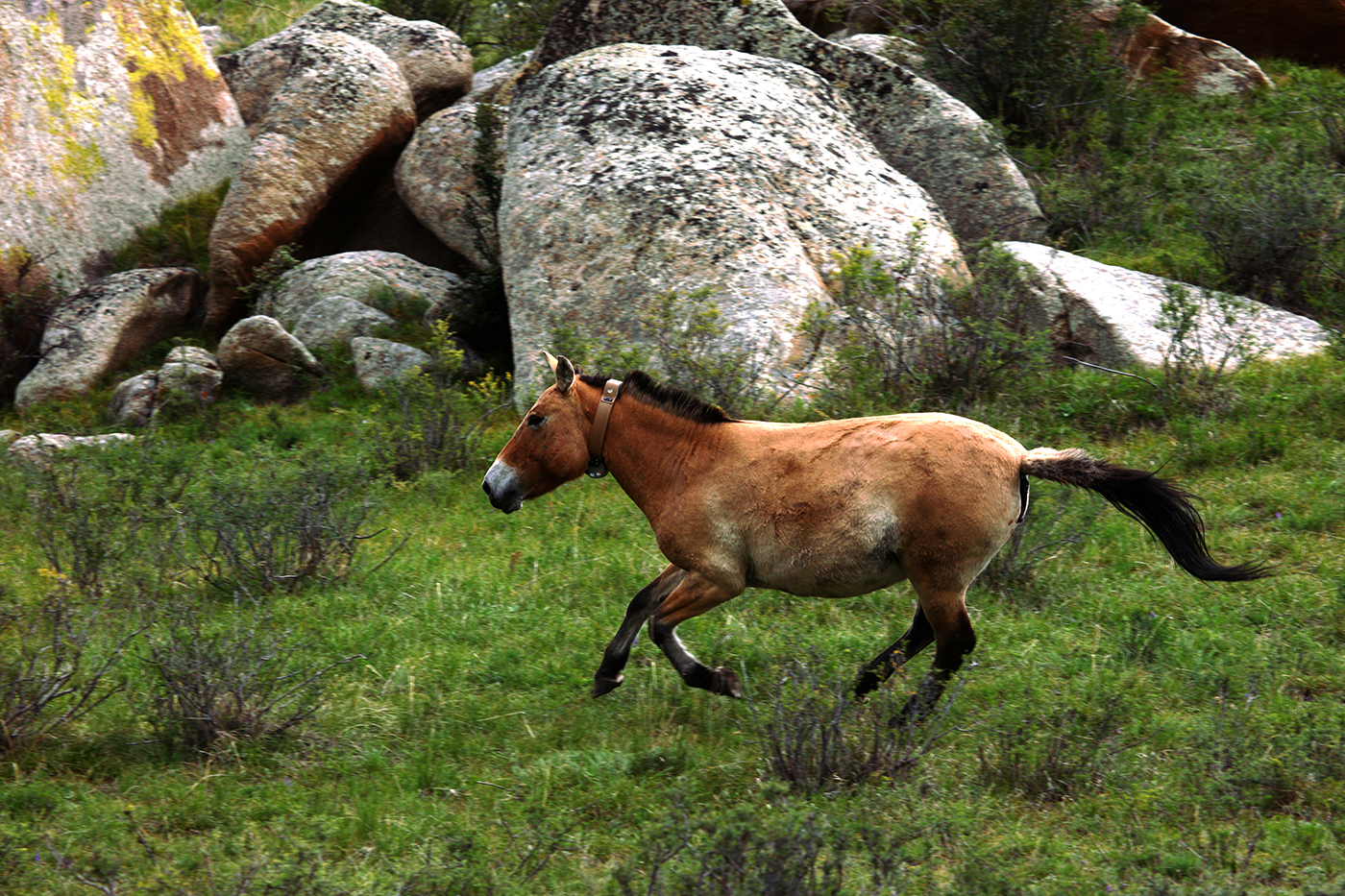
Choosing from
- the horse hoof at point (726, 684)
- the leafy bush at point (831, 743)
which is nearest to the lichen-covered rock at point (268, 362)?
the horse hoof at point (726, 684)

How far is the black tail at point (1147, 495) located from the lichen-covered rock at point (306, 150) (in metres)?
8.90

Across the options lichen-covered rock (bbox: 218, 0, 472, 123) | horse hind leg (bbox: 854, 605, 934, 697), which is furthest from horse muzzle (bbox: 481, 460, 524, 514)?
lichen-covered rock (bbox: 218, 0, 472, 123)

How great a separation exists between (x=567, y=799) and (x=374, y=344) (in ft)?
21.5

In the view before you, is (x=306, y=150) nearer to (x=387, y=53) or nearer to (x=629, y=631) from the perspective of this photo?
(x=387, y=53)

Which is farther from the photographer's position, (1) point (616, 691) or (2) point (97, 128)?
(2) point (97, 128)

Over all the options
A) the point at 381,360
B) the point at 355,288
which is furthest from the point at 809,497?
the point at 355,288

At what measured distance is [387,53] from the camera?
545 inches

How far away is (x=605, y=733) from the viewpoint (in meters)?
5.30

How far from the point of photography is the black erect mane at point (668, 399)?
5.59 meters

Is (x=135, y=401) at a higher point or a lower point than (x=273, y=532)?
lower

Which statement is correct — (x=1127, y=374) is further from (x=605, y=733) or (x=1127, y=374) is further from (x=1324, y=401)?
(x=605, y=733)

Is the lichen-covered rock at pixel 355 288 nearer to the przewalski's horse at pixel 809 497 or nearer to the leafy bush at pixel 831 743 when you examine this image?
the przewalski's horse at pixel 809 497

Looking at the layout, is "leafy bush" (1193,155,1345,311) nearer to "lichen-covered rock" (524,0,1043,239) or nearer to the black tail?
"lichen-covered rock" (524,0,1043,239)

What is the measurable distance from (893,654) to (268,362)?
24.1 feet
